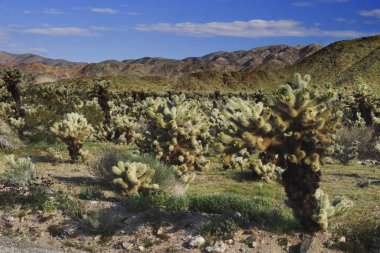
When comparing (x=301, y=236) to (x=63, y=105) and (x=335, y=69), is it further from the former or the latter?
(x=335, y=69)

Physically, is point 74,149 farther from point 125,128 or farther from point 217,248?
point 217,248

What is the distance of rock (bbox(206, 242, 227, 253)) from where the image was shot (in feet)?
26.1

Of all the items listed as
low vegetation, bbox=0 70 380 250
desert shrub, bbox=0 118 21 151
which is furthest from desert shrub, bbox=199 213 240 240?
desert shrub, bbox=0 118 21 151

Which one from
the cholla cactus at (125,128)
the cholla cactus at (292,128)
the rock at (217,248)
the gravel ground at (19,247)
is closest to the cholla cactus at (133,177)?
the gravel ground at (19,247)

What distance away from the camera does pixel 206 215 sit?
938 centimetres

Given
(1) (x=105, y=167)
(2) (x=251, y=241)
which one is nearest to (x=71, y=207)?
(1) (x=105, y=167)

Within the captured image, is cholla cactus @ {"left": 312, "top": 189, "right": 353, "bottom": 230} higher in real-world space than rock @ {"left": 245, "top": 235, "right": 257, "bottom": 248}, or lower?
higher

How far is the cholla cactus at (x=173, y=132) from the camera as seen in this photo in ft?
43.0

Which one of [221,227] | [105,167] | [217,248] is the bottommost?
[217,248]

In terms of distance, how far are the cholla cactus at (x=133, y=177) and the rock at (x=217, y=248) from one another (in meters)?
3.01

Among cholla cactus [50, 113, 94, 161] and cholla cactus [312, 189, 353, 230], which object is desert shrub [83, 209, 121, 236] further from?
cholla cactus [50, 113, 94, 161]

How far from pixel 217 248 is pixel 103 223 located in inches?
91.4

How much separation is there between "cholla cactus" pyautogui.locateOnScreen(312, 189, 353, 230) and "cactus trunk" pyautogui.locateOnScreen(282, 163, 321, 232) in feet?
0.33

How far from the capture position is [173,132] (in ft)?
42.9
